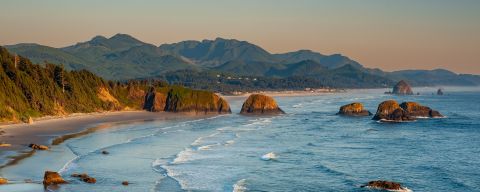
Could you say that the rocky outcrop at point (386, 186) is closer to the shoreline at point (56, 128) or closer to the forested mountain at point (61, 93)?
the shoreline at point (56, 128)

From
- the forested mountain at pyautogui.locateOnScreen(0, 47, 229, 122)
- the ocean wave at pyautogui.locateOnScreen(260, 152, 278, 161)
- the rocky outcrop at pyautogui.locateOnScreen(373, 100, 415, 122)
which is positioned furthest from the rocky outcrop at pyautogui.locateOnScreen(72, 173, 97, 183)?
the rocky outcrop at pyautogui.locateOnScreen(373, 100, 415, 122)

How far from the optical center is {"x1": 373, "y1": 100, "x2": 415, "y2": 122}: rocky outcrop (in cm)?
13012

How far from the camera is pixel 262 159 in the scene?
238ft

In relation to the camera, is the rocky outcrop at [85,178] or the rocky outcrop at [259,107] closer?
the rocky outcrop at [85,178]

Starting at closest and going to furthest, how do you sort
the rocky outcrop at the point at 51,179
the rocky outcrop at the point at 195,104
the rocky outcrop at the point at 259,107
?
the rocky outcrop at the point at 51,179 < the rocky outcrop at the point at 259,107 < the rocky outcrop at the point at 195,104

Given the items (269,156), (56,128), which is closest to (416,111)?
(269,156)

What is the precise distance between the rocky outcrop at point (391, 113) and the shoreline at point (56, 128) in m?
42.8

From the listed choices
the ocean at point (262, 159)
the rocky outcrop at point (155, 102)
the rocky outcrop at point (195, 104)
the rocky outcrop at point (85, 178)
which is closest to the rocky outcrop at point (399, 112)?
the ocean at point (262, 159)

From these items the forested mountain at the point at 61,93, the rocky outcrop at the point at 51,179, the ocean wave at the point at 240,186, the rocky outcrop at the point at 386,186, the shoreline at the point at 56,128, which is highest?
the forested mountain at the point at 61,93

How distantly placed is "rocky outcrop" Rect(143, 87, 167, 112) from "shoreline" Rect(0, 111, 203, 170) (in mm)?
4804

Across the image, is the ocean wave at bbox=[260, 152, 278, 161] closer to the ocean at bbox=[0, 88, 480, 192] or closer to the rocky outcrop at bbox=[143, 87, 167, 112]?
the ocean at bbox=[0, 88, 480, 192]

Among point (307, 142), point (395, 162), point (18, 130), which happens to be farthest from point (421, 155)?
point (18, 130)

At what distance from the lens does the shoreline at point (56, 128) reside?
73.6 metres

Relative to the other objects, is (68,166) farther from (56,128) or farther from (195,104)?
(195,104)
